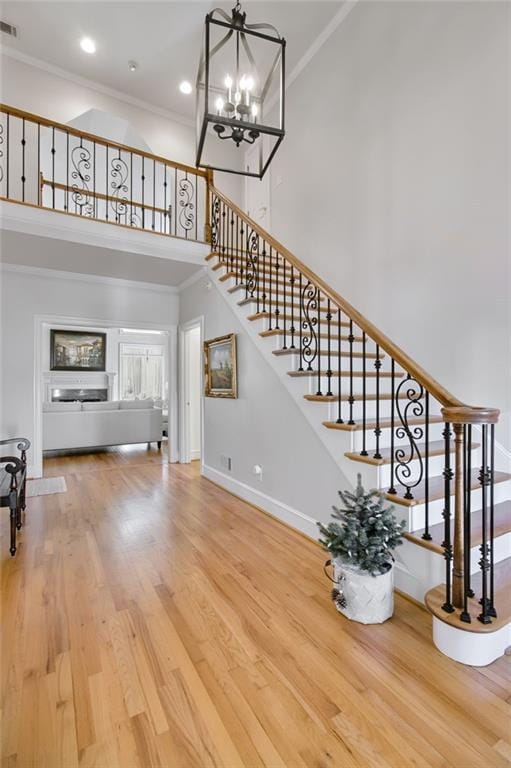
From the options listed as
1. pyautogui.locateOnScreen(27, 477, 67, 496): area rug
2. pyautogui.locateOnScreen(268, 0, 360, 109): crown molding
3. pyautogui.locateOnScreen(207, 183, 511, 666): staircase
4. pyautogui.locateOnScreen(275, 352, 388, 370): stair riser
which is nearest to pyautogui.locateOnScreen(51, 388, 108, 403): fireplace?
pyautogui.locateOnScreen(27, 477, 67, 496): area rug

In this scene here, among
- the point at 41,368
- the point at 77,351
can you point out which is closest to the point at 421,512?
the point at 41,368

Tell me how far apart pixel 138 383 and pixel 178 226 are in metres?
6.06

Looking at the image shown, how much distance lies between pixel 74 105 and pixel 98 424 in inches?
204

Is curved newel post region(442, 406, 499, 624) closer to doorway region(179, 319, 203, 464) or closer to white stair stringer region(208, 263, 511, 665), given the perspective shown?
white stair stringer region(208, 263, 511, 665)

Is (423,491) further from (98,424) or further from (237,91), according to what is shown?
(98,424)

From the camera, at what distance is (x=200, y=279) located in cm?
506

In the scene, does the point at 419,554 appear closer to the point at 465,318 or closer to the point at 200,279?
the point at 465,318

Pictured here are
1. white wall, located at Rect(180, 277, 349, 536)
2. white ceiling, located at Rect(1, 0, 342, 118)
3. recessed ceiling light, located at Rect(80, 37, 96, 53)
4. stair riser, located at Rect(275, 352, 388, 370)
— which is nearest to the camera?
white wall, located at Rect(180, 277, 349, 536)

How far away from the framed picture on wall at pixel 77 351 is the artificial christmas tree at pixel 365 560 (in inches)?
365

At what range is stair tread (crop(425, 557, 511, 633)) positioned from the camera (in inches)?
63.9

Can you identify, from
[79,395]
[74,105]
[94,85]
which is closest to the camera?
[74,105]

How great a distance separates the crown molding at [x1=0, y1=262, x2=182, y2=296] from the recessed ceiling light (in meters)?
3.12

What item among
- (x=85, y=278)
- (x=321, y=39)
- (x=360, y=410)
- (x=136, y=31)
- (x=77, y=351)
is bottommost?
(x=360, y=410)

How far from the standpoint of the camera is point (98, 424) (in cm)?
661
